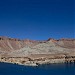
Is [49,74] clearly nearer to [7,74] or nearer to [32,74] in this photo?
[32,74]

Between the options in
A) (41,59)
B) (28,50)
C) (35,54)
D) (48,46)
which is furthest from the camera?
(48,46)

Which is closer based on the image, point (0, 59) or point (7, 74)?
point (7, 74)

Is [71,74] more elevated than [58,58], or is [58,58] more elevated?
[58,58]

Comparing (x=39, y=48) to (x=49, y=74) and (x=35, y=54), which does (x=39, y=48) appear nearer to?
(x=35, y=54)

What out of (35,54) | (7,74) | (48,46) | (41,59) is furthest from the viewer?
(48,46)

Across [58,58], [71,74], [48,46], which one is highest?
[48,46]

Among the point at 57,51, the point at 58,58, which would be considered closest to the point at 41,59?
the point at 58,58

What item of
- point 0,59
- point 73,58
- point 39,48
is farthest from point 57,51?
point 0,59

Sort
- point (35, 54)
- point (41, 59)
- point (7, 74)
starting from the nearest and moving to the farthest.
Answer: point (7, 74) → point (41, 59) → point (35, 54)

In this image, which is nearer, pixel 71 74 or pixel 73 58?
pixel 71 74
